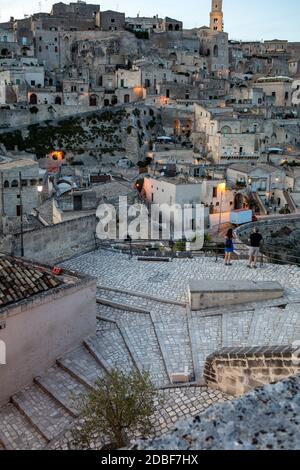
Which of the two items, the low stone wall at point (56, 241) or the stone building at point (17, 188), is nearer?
the low stone wall at point (56, 241)

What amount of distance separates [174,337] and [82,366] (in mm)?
2005

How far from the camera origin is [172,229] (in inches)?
1223

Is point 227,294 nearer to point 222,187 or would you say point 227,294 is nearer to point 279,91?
point 222,187

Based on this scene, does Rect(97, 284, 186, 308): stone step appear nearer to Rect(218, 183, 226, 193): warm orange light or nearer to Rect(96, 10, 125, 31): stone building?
Rect(218, 183, 226, 193): warm orange light

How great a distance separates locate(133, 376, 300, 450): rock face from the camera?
13.4 ft

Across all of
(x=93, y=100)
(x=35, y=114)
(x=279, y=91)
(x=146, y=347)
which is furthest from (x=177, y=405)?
(x=279, y=91)

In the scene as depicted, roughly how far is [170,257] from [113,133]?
42.2 metres

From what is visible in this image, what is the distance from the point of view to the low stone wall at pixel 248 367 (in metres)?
7.84

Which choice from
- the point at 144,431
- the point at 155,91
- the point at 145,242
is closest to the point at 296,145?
the point at 155,91

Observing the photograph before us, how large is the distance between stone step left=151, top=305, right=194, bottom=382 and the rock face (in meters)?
4.66

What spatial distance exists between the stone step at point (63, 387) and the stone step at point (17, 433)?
2.10 ft

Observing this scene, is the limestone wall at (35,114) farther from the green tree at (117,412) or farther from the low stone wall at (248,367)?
the green tree at (117,412)

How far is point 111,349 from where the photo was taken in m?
10.4

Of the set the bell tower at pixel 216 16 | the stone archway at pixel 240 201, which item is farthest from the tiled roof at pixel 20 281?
the bell tower at pixel 216 16
